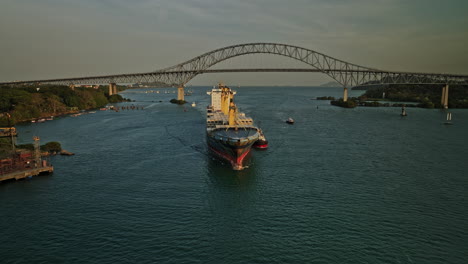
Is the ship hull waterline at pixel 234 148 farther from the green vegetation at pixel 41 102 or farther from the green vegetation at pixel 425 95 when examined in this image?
the green vegetation at pixel 425 95

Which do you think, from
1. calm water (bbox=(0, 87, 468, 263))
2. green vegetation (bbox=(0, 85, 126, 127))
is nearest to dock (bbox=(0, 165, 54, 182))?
calm water (bbox=(0, 87, 468, 263))

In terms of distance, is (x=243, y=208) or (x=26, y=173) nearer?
(x=243, y=208)

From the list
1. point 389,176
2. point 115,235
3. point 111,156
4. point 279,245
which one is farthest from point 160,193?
point 389,176

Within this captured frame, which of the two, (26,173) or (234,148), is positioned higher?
(234,148)

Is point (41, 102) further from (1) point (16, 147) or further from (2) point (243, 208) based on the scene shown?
(2) point (243, 208)

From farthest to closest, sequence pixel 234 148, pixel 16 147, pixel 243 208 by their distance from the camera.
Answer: pixel 16 147, pixel 234 148, pixel 243 208

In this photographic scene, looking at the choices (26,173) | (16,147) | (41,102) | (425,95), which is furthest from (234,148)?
(425,95)

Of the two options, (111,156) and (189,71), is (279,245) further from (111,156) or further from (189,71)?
(189,71)
